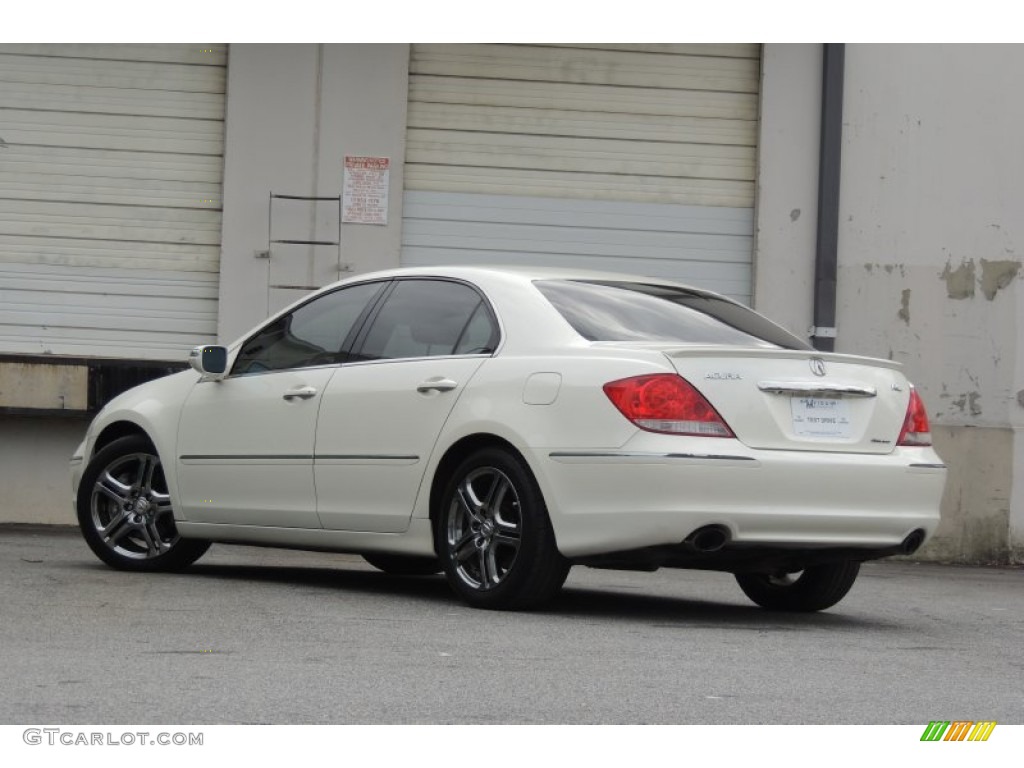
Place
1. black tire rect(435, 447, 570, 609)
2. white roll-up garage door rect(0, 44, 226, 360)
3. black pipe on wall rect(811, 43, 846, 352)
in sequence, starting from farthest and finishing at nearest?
black pipe on wall rect(811, 43, 846, 352) < white roll-up garage door rect(0, 44, 226, 360) < black tire rect(435, 447, 570, 609)

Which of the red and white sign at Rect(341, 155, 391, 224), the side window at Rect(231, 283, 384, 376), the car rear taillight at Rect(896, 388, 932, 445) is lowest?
the car rear taillight at Rect(896, 388, 932, 445)

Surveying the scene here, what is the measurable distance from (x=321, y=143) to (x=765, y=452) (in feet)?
27.5

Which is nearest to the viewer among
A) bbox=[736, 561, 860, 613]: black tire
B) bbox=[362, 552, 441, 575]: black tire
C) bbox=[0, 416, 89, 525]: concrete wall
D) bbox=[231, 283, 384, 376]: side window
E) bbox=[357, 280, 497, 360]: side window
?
bbox=[357, 280, 497, 360]: side window

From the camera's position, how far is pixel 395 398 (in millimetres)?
7992

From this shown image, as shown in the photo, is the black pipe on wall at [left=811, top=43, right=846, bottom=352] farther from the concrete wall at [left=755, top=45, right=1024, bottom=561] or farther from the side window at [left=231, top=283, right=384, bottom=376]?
the side window at [left=231, top=283, right=384, bottom=376]

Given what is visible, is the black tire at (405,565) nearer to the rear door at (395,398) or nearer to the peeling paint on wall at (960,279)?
the rear door at (395,398)

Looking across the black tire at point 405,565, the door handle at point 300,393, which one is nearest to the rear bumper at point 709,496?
the door handle at point 300,393

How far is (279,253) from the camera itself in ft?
48.6

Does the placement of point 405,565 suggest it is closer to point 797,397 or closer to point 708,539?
point 708,539

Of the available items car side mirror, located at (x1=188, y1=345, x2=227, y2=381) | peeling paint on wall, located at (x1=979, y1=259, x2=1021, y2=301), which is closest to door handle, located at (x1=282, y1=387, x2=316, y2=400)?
car side mirror, located at (x1=188, y1=345, x2=227, y2=381)

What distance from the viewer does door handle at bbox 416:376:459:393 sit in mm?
7730

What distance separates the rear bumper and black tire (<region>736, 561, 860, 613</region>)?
76 centimetres

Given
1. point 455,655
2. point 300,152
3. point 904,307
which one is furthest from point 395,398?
point 904,307

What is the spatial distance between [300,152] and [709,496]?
335 inches
